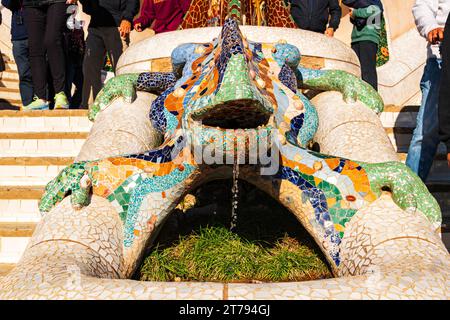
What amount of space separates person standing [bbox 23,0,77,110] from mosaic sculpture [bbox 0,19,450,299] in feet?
9.39

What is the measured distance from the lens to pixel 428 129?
4789mm

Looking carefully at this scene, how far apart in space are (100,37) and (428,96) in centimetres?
378

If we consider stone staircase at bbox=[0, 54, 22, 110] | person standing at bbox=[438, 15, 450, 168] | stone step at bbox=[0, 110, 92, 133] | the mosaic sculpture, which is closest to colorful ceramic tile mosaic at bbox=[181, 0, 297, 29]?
stone step at bbox=[0, 110, 92, 133]

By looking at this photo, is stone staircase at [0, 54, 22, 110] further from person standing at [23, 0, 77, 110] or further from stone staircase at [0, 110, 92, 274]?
stone staircase at [0, 110, 92, 274]

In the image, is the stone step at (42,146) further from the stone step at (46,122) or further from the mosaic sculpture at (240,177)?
the mosaic sculpture at (240,177)

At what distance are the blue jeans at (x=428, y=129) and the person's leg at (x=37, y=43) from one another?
372cm

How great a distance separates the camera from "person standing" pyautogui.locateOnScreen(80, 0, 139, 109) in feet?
23.0

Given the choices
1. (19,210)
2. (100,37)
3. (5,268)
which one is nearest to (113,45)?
(100,37)

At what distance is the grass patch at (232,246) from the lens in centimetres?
354

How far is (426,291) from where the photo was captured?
2.47m

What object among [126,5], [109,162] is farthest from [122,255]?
[126,5]

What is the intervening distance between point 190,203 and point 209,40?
4.61 feet

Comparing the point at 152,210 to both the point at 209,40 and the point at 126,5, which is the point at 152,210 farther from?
the point at 126,5
